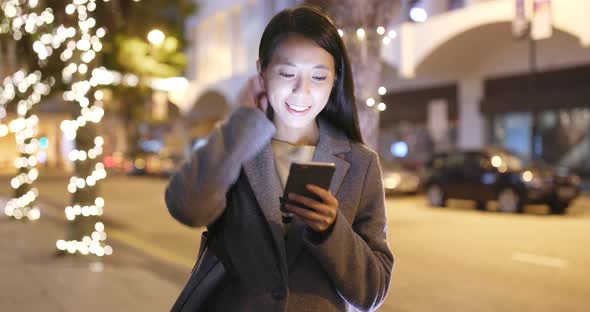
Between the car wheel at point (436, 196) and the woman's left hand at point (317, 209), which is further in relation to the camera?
the car wheel at point (436, 196)

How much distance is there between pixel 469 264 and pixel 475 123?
18247 mm

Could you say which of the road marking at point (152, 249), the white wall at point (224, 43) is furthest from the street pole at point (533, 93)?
the road marking at point (152, 249)

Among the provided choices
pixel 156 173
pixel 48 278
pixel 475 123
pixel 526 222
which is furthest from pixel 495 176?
pixel 156 173

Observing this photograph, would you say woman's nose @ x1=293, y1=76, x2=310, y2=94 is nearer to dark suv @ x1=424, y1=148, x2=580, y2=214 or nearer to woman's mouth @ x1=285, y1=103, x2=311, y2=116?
woman's mouth @ x1=285, y1=103, x2=311, y2=116

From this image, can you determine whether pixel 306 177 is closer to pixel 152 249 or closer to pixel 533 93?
pixel 152 249

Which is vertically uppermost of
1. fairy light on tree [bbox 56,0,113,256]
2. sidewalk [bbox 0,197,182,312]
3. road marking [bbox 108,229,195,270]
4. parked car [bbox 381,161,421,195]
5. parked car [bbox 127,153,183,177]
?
fairy light on tree [bbox 56,0,113,256]

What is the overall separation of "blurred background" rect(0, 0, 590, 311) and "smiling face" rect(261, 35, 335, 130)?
15cm

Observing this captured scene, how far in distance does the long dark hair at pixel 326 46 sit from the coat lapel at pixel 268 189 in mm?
196

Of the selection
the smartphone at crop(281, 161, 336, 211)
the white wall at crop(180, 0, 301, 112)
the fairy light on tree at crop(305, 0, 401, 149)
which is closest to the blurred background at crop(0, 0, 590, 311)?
the fairy light on tree at crop(305, 0, 401, 149)

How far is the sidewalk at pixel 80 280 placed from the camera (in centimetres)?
604

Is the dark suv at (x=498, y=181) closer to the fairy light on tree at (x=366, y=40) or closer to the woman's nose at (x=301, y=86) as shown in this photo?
the fairy light on tree at (x=366, y=40)

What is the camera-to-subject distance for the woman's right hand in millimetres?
1779

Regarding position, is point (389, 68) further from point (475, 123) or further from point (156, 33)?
point (156, 33)

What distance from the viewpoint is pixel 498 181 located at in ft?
54.7
